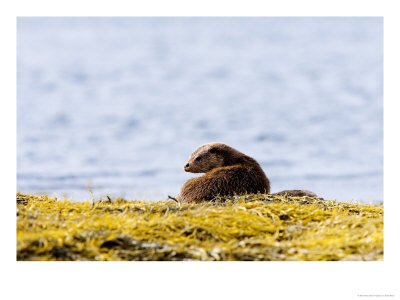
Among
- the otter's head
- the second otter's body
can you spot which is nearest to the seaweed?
the second otter's body

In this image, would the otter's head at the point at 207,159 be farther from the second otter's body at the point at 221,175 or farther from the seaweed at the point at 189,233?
the seaweed at the point at 189,233

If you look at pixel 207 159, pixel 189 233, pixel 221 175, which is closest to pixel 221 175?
pixel 221 175

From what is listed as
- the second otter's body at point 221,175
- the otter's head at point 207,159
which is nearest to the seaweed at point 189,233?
the second otter's body at point 221,175

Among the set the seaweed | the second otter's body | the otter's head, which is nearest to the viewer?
the seaweed

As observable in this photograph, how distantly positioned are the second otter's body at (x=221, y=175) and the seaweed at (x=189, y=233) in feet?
2.85

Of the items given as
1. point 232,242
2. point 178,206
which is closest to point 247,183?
point 178,206

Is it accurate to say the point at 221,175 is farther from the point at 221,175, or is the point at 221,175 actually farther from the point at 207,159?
the point at 207,159

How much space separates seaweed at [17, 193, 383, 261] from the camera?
4.02m

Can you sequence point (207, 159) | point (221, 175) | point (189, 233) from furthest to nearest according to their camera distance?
point (207, 159) < point (221, 175) < point (189, 233)

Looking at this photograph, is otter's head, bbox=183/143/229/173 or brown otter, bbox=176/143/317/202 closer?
brown otter, bbox=176/143/317/202

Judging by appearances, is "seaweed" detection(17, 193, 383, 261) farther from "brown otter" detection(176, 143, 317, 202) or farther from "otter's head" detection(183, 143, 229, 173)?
"otter's head" detection(183, 143, 229, 173)

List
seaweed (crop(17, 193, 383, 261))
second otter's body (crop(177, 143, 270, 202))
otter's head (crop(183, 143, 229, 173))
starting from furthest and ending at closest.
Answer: otter's head (crop(183, 143, 229, 173)) < second otter's body (crop(177, 143, 270, 202)) < seaweed (crop(17, 193, 383, 261))

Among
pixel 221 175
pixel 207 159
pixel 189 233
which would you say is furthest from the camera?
pixel 207 159

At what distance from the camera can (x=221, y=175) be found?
655 cm
